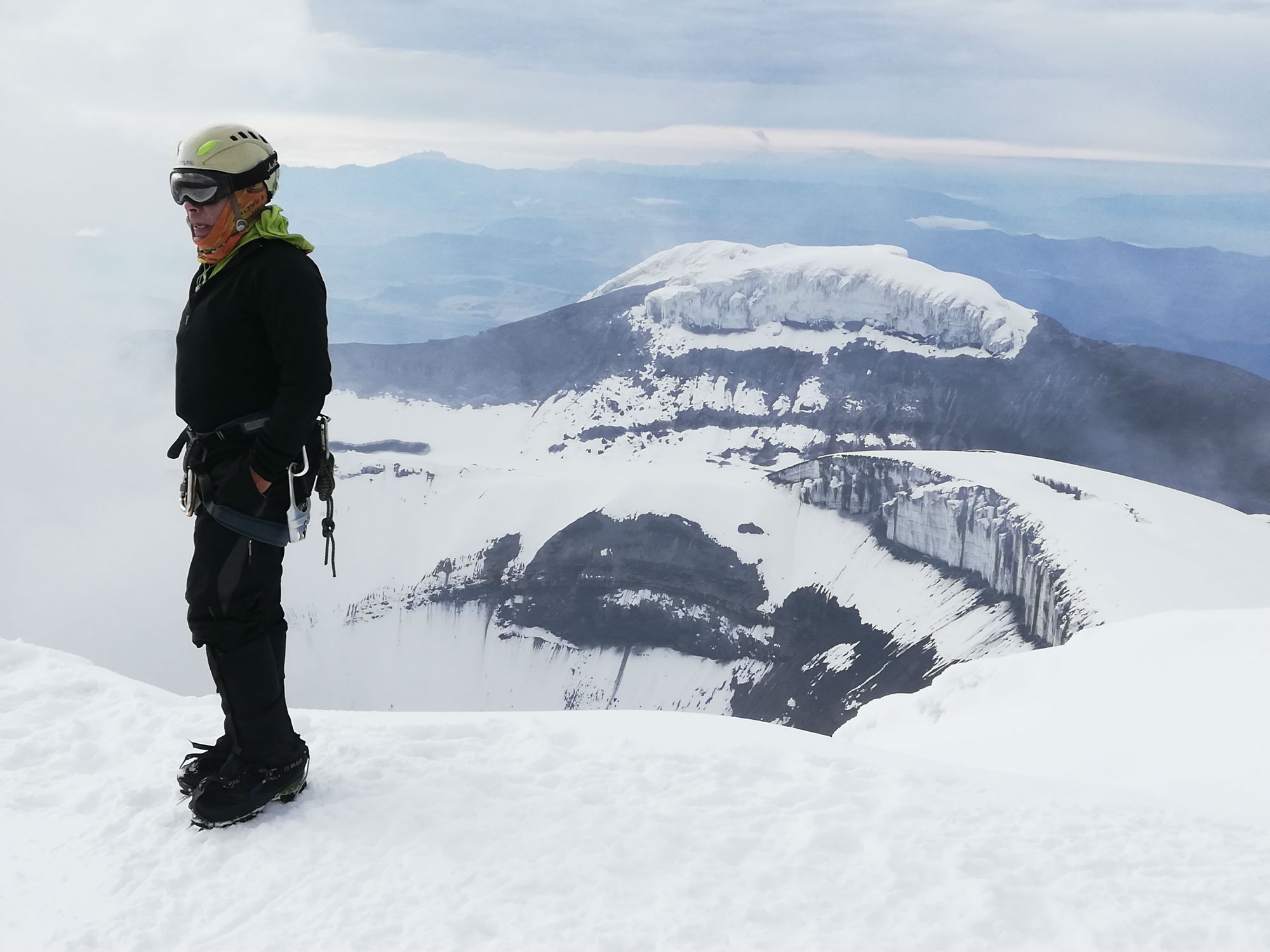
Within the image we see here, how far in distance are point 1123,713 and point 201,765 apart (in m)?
11.5

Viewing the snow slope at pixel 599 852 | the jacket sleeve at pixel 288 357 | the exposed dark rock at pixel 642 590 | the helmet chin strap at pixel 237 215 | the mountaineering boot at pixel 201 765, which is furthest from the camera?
the exposed dark rock at pixel 642 590

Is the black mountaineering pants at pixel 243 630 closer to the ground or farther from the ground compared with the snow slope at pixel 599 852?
farther from the ground

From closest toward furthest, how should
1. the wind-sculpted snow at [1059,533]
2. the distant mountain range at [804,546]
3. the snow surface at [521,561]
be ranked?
the wind-sculpted snow at [1059,533], the distant mountain range at [804,546], the snow surface at [521,561]

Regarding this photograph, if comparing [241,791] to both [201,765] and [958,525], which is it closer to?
[201,765]

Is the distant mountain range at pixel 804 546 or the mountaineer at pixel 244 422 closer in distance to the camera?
the mountaineer at pixel 244 422

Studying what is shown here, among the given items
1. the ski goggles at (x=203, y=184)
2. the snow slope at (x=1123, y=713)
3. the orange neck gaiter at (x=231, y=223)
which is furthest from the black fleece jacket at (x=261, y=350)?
the snow slope at (x=1123, y=713)

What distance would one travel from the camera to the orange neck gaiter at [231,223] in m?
5.25

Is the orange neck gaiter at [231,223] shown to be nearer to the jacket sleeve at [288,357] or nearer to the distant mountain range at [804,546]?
the jacket sleeve at [288,357]

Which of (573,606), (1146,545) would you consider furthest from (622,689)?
(1146,545)

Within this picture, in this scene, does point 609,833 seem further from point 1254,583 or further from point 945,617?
point 945,617

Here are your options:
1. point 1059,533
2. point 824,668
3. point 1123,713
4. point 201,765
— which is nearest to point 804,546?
point 824,668

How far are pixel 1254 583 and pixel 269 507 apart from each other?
3462 inches

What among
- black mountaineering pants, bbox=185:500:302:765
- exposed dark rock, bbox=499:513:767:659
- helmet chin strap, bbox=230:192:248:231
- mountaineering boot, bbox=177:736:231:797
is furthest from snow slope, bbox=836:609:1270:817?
exposed dark rock, bbox=499:513:767:659

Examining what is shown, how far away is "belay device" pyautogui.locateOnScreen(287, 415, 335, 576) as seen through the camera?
5305 millimetres
